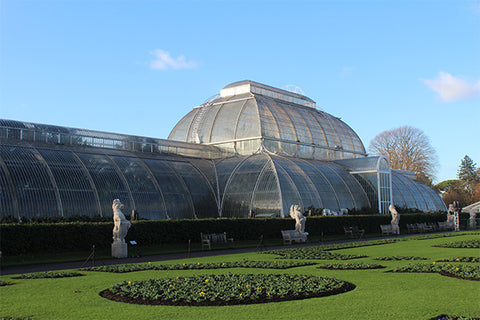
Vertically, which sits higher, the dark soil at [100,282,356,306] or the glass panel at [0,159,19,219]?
the glass panel at [0,159,19,219]

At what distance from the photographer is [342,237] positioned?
44.1 meters

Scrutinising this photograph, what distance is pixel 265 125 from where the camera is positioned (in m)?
59.7

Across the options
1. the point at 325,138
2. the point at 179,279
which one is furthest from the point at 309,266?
the point at 325,138

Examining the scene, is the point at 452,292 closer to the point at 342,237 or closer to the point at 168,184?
the point at 342,237

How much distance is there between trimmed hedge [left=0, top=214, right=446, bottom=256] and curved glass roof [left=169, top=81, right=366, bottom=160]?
17244 millimetres

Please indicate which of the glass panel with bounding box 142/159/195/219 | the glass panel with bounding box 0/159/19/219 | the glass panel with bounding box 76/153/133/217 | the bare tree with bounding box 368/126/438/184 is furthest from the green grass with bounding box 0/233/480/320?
the bare tree with bounding box 368/126/438/184

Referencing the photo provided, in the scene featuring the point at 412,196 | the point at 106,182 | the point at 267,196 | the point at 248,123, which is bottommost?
the point at 267,196

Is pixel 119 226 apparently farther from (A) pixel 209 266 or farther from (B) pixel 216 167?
(B) pixel 216 167

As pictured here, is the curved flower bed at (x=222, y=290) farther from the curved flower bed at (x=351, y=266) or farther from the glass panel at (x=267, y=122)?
the glass panel at (x=267, y=122)

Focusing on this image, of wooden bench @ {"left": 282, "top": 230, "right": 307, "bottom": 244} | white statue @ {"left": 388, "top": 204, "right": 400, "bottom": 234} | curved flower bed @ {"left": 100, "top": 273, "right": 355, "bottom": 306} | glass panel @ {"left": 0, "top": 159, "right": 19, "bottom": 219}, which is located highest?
glass panel @ {"left": 0, "top": 159, "right": 19, "bottom": 219}

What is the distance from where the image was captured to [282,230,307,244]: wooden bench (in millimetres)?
37625

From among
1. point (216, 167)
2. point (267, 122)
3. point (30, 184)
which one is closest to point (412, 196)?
point (267, 122)

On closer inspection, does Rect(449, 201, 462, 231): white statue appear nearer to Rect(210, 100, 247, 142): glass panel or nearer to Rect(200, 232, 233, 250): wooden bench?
Rect(210, 100, 247, 142): glass panel

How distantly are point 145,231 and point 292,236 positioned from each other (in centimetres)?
1207
